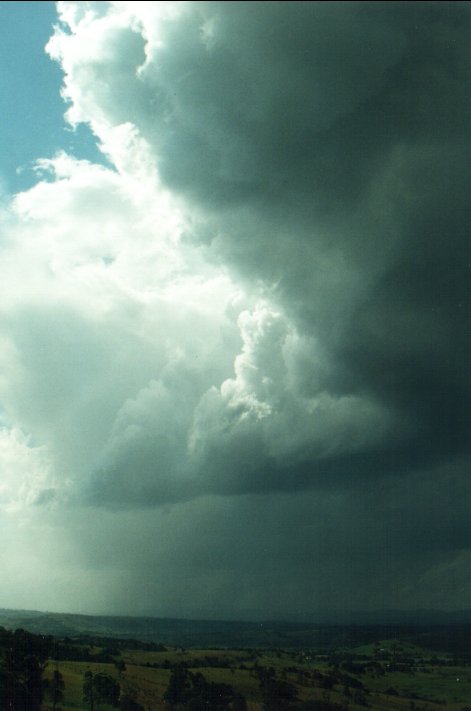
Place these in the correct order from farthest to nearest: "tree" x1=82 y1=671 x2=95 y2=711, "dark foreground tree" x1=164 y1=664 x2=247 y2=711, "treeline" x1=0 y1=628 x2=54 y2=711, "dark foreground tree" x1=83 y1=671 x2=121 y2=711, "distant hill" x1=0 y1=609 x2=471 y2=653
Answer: "distant hill" x1=0 y1=609 x2=471 y2=653 → "dark foreground tree" x1=164 y1=664 x2=247 y2=711 → "dark foreground tree" x1=83 y1=671 x2=121 y2=711 → "tree" x1=82 y1=671 x2=95 y2=711 → "treeline" x1=0 y1=628 x2=54 y2=711

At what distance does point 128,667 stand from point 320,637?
10224 cm

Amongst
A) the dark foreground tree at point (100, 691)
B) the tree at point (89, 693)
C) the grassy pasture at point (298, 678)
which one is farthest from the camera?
the grassy pasture at point (298, 678)

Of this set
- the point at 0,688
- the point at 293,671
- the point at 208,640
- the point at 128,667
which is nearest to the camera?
the point at 0,688

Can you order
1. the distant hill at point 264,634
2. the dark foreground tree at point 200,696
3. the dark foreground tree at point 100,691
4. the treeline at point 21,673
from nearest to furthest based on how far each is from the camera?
the treeline at point 21,673
the dark foreground tree at point 100,691
the dark foreground tree at point 200,696
the distant hill at point 264,634

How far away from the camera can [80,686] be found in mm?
78938

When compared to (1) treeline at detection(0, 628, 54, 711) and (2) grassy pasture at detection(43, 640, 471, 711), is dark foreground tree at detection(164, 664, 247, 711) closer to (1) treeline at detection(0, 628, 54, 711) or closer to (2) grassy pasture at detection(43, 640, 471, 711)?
(2) grassy pasture at detection(43, 640, 471, 711)

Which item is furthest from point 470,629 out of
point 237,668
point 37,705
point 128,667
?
point 37,705

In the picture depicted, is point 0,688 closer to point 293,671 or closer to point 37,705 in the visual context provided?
Result: point 37,705

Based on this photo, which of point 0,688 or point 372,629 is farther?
point 372,629

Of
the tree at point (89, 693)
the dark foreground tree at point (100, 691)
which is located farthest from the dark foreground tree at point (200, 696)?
the tree at point (89, 693)

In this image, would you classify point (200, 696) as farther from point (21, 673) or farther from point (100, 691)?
point (21, 673)

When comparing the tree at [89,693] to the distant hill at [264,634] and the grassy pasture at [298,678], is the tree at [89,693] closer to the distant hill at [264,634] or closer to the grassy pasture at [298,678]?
the grassy pasture at [298,678]

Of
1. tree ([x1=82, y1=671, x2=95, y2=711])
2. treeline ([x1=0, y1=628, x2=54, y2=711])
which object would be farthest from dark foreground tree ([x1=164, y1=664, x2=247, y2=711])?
treeline ([x1=0, y1=628, x2=54, y2=711])

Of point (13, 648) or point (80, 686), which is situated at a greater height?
point (13, 648)
